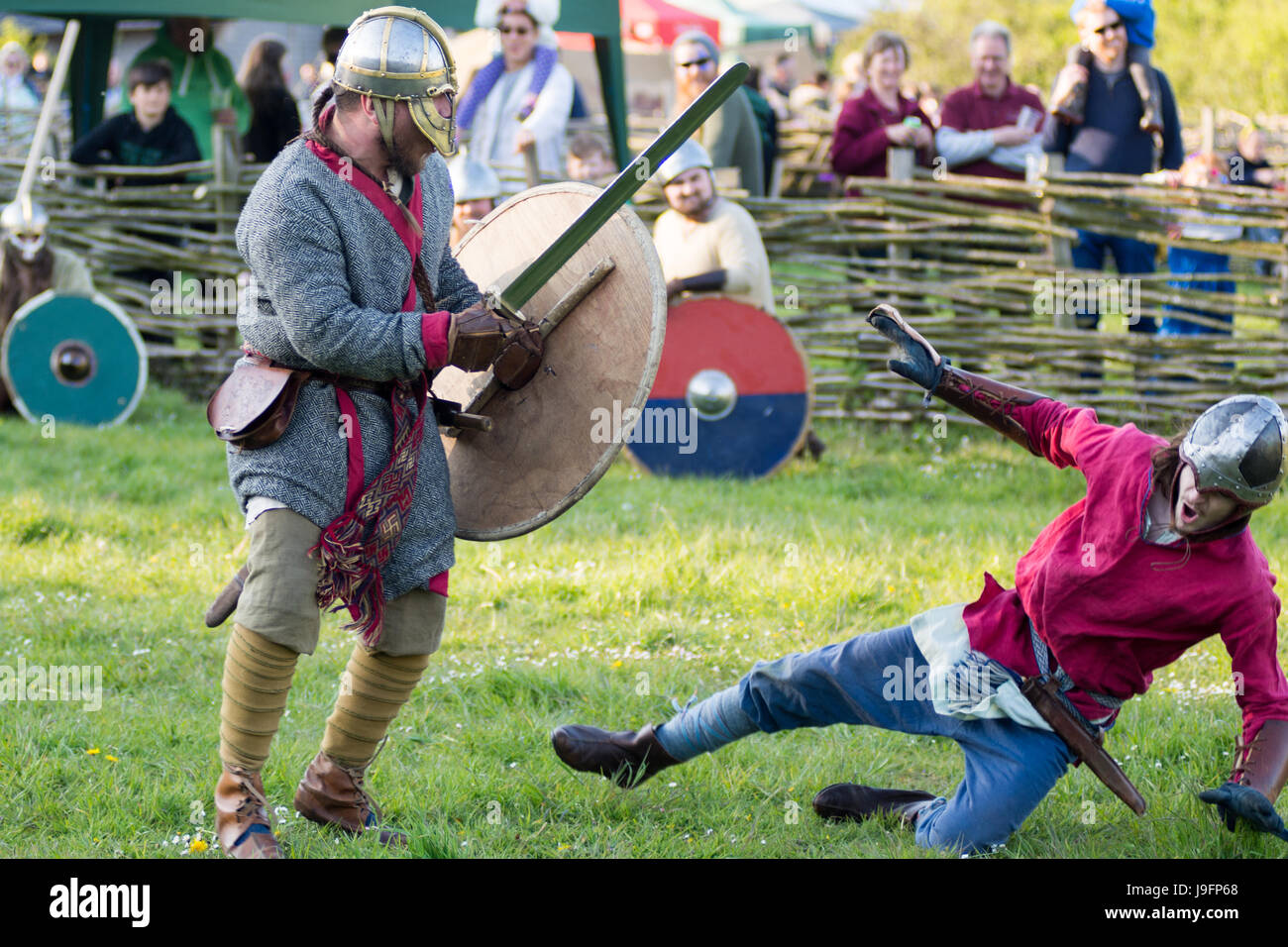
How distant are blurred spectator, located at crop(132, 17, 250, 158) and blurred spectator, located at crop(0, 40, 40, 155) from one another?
551 centimetres

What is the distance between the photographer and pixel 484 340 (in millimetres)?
2961

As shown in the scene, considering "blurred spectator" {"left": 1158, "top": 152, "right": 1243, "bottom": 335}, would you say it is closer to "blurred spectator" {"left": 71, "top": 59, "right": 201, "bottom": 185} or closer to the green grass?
the green grass

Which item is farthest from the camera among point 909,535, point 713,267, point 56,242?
point 56,242

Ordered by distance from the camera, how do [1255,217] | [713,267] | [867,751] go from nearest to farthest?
[867,751]
[713,267]
[1255,217]

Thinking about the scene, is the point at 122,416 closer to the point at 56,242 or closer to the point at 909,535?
the point at 56,242

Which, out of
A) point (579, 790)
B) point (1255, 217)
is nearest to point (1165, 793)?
point (579, 790)

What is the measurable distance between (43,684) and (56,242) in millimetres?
5579

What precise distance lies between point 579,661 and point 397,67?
222cm

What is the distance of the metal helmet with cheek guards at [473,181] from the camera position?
263 inches

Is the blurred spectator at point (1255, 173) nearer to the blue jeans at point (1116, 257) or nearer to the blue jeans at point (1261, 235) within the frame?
the blue jeans at point (1261, 235)

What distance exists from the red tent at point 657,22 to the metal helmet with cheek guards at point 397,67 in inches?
537

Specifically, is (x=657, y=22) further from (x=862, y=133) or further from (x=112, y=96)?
(x=862, y=133)

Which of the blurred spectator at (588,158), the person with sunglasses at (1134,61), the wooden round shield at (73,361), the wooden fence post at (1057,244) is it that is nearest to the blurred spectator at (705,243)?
the blurred spectator at (588,158)
